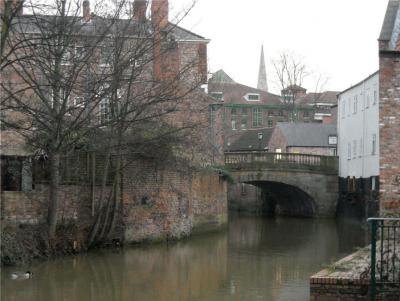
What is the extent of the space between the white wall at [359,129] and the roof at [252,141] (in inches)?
663

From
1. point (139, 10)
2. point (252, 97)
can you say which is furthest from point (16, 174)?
point (252, 97)

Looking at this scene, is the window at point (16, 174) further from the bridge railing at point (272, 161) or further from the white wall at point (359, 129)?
the bridge railing at point (272, 161)

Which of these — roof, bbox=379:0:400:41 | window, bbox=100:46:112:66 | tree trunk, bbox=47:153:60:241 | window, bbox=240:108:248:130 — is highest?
window, bbox=240:108:248:130

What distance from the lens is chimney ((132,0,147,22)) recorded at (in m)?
20.6

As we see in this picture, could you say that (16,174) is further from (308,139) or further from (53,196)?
(308,139)

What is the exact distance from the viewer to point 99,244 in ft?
69.5

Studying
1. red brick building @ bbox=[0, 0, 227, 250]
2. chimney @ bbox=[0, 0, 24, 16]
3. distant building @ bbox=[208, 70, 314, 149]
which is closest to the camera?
chimney @ bbox=[0, 0, 24, 16]

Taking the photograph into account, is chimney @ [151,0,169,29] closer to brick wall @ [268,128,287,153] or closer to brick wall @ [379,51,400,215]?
brick wall @ [379,51,400,215]

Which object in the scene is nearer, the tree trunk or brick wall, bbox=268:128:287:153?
the tree trunk

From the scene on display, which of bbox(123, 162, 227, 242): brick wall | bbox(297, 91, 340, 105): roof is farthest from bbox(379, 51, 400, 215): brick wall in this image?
bbox(297, 91, 340, 105): roof

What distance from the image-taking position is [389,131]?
16609 millimetres

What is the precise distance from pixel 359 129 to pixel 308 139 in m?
12.5

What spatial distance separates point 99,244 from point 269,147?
38.5 meters

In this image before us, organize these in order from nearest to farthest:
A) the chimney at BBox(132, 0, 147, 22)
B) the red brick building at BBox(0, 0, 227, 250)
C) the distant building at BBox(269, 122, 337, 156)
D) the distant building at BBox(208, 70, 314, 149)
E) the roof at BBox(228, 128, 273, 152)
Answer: the red brick building at BBox(0, 0, 227, 250)
the chimney at BBox(132, 0, 147, 22)
the distant building at BBox(269, 122, 337, 156)
the roof at BBox(228, 128, 273, 152)
the distant building at BBox(208, 70, 314, 149)
